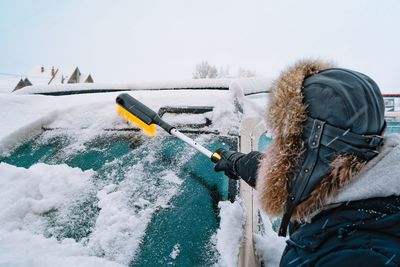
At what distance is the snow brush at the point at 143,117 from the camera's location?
1718 millimetres

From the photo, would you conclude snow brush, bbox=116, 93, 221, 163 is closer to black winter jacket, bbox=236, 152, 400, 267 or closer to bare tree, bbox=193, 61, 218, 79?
black winter jacket, bbox=236, 152, 400, 267

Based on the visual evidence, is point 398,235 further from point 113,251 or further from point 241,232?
point 113,251

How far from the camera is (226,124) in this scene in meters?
1.77

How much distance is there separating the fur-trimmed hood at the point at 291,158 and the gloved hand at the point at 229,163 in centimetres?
28

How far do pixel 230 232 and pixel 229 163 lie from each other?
33 centimetres

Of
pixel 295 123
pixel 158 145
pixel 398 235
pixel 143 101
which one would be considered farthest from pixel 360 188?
pixel 143 101

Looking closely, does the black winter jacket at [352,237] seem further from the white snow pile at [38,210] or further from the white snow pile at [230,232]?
the white snow pile at [38,210]

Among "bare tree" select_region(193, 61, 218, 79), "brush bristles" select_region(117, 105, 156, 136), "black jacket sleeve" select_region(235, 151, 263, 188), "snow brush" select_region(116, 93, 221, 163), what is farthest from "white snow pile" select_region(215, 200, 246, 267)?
"bare tree" select_region(193, 61, 218, 79)

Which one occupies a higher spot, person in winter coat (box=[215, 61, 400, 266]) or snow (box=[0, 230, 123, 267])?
person in winter coat (box=[215, 61, 400, 266])

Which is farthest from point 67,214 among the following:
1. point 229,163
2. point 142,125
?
point 229,163

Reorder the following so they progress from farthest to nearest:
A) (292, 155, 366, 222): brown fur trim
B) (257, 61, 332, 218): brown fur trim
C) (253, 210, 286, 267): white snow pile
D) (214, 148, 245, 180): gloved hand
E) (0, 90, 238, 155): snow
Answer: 1. (0, 90, 238, 155): snow
2. (214, 148, 245, 180): gloved hand
3. (253, 210, 286, 267): white snow pile
4. (257, 61, 332, 218): brown fur trim
5. (292, 155, 366, 222): brown fur trim

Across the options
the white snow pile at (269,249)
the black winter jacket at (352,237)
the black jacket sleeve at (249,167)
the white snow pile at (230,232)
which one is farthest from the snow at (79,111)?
the black winter jacket at (352,237)

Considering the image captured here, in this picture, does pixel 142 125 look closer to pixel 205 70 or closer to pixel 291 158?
pixel 291 158

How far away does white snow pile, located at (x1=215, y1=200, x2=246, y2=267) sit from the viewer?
48.1 inches
